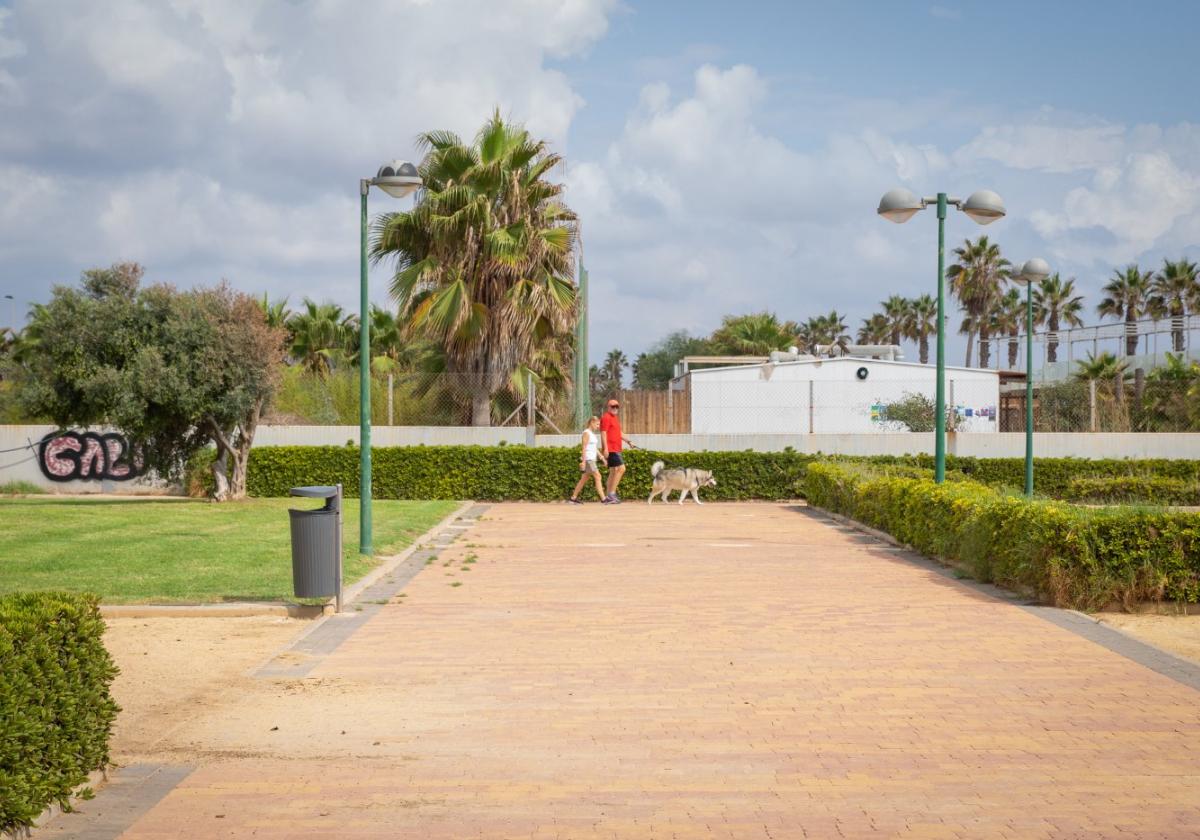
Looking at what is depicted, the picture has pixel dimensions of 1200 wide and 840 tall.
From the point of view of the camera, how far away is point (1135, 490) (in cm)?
2578

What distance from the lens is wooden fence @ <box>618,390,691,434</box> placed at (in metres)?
28.3

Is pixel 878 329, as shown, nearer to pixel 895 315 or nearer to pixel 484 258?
pixel 895 315

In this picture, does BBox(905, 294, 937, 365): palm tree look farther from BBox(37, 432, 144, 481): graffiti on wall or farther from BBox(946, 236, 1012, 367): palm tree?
BBox(37, 432, 144, 481): graffiti on wall

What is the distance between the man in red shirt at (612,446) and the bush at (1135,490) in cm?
926

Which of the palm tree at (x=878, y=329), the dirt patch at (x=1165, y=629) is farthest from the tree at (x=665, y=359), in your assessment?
the dirt patch at (x=1165, y=629)

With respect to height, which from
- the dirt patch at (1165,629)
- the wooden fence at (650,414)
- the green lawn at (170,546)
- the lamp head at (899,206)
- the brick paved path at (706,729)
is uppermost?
the lamp head at (899,206)

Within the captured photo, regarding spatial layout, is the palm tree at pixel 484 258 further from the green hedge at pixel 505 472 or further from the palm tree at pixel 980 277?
the palm tree at pixel 980 277

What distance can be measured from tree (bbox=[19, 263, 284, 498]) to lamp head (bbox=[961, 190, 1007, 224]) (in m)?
12.2

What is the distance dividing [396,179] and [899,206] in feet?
21.8

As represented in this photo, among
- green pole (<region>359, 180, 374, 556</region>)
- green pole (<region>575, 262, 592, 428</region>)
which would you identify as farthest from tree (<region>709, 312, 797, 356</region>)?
green pole (<region>359, 180, 374, 556</region>)

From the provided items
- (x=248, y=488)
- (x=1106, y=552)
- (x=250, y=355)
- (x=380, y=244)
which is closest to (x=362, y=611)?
(x=1106, y=552)

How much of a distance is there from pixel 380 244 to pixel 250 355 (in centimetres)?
667

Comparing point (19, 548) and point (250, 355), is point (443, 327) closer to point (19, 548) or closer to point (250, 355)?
point (250, 355)

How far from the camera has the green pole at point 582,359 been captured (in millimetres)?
29531
